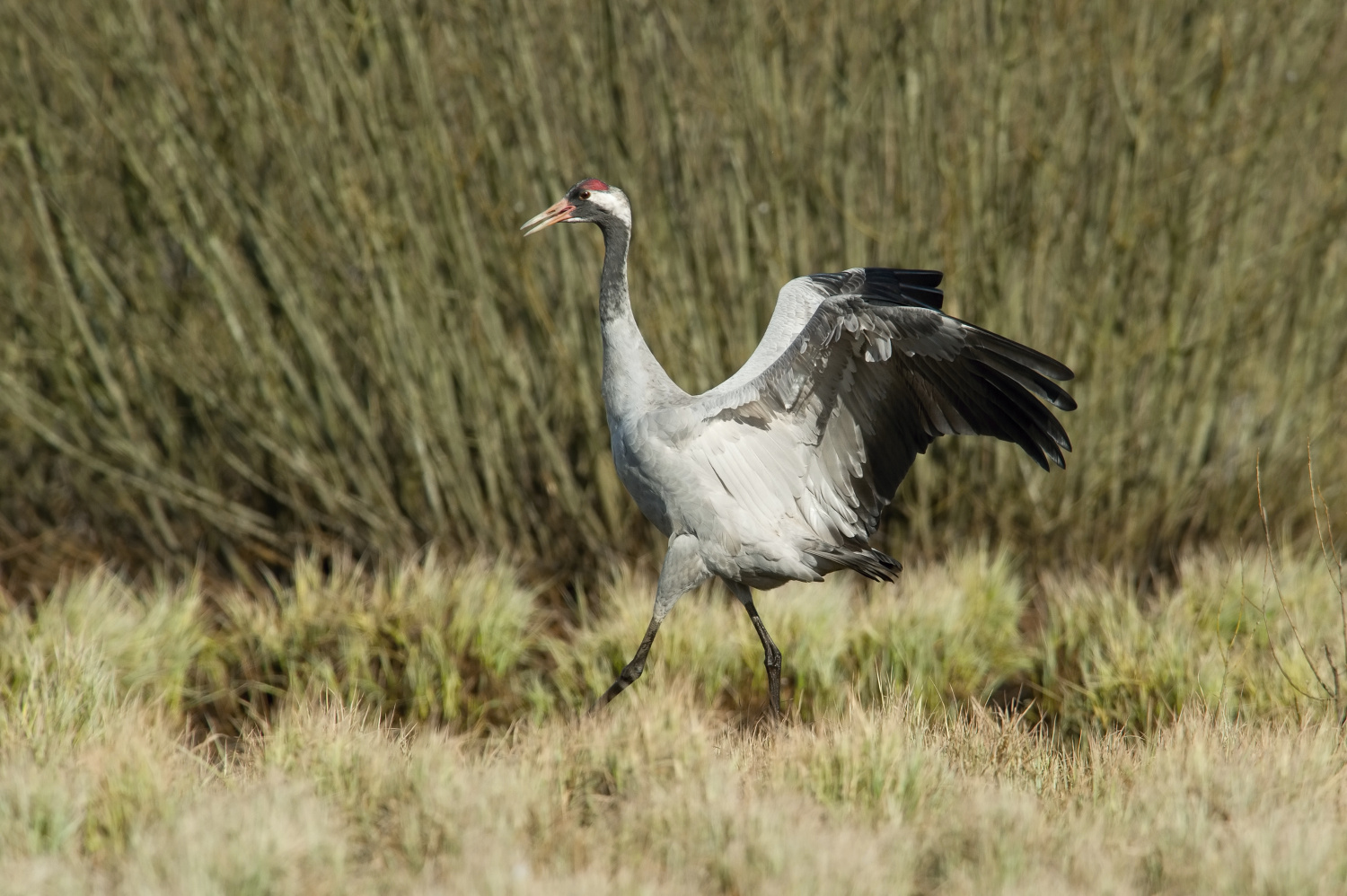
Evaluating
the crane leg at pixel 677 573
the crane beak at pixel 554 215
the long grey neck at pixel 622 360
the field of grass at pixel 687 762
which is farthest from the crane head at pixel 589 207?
the field of grass at pixel 687 762

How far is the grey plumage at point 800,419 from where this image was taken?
3629 mm

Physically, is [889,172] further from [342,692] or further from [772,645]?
[342,692]

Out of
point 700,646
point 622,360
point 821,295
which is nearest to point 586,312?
point 700,646

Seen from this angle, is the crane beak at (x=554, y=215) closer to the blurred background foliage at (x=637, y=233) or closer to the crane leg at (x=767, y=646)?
the crane leg at (x=767, y=646)

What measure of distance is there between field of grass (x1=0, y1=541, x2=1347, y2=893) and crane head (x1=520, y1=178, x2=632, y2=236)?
1.52 meters

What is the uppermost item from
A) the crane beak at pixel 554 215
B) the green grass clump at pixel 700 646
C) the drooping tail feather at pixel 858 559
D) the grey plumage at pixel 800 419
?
the crane beak at pixel 554 215

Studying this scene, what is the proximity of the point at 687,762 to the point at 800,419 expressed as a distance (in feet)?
4.11

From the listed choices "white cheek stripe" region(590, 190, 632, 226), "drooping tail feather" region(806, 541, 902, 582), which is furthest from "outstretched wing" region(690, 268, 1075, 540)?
"white cheek stripe" region(590, 190, 632, 226)

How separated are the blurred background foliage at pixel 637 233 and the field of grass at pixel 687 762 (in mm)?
1352

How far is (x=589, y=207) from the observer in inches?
163

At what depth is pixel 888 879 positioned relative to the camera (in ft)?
8.65

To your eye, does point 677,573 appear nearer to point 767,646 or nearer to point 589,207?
point 767,646

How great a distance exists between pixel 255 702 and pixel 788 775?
2.53m

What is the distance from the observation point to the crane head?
4125 millimetres
